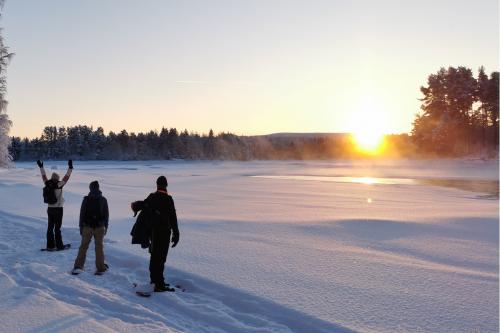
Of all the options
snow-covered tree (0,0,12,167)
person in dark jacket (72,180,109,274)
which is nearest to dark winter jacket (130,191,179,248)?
person in dark jacket (72,180,109,274)

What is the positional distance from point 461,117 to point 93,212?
210 feet

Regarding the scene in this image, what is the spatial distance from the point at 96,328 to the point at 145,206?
7.26 feet

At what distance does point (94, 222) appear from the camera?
26.0 feet

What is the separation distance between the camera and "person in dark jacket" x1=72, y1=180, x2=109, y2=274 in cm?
781

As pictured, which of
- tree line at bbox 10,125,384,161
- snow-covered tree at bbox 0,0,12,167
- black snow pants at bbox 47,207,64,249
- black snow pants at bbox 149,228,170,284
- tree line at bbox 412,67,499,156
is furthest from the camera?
tree line at bbox 10,125,384,161

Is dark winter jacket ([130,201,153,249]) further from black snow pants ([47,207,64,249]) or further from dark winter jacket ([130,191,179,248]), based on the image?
black snow pants ([47,207,64,249])

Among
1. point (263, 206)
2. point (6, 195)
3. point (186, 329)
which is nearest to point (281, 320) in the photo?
point (186, 329)

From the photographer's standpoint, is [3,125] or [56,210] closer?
[56,210]

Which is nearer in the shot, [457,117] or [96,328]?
[96,328]

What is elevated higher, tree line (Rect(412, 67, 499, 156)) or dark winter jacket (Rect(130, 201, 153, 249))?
tree line (Rect(412, 67, 499, 156))

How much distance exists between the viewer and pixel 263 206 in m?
17.8

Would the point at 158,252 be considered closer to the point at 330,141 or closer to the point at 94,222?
the point at 94,222

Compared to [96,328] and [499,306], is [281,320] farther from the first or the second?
[499,306]

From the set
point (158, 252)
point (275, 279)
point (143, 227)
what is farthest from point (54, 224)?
point (275, 279)
